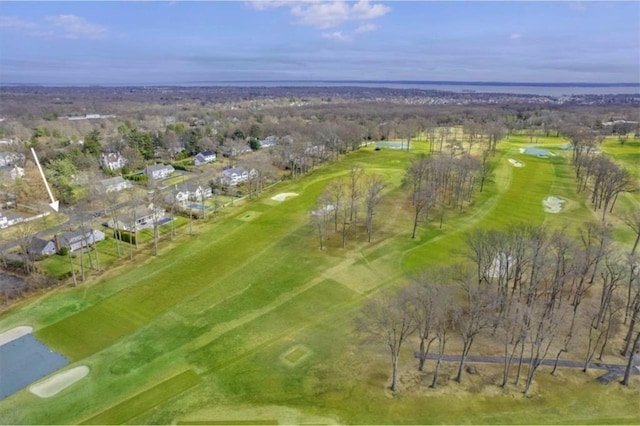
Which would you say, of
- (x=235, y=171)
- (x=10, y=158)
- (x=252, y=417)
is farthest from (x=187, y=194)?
(x=10, y=158)

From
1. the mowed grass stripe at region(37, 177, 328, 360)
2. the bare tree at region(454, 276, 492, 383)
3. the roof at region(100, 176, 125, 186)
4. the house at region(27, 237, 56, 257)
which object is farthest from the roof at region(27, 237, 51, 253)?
the bare tree at region(454, 276, 492, 383)

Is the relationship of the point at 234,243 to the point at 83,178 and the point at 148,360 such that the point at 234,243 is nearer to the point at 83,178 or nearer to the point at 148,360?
the point at 148,360

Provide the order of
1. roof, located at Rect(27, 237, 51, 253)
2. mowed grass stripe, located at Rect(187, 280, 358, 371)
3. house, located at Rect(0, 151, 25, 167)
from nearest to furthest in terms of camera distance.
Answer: mowed grass stripe, located at Rect(187, 280, 358, 371), roof, located at Rect(27, 237, 51, 253), house, located at Rect(0, 151, 25, 167)

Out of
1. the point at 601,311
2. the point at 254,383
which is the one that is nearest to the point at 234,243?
the point at 254,383

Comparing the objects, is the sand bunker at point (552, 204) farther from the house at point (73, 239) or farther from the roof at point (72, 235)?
the roof at point (72, 235)

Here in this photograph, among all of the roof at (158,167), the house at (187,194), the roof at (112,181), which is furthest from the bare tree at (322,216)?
the roof at (158,167)

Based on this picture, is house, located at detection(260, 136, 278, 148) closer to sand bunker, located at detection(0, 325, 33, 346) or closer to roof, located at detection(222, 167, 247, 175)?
roof, located at detection(222, 167, 247, 175)
